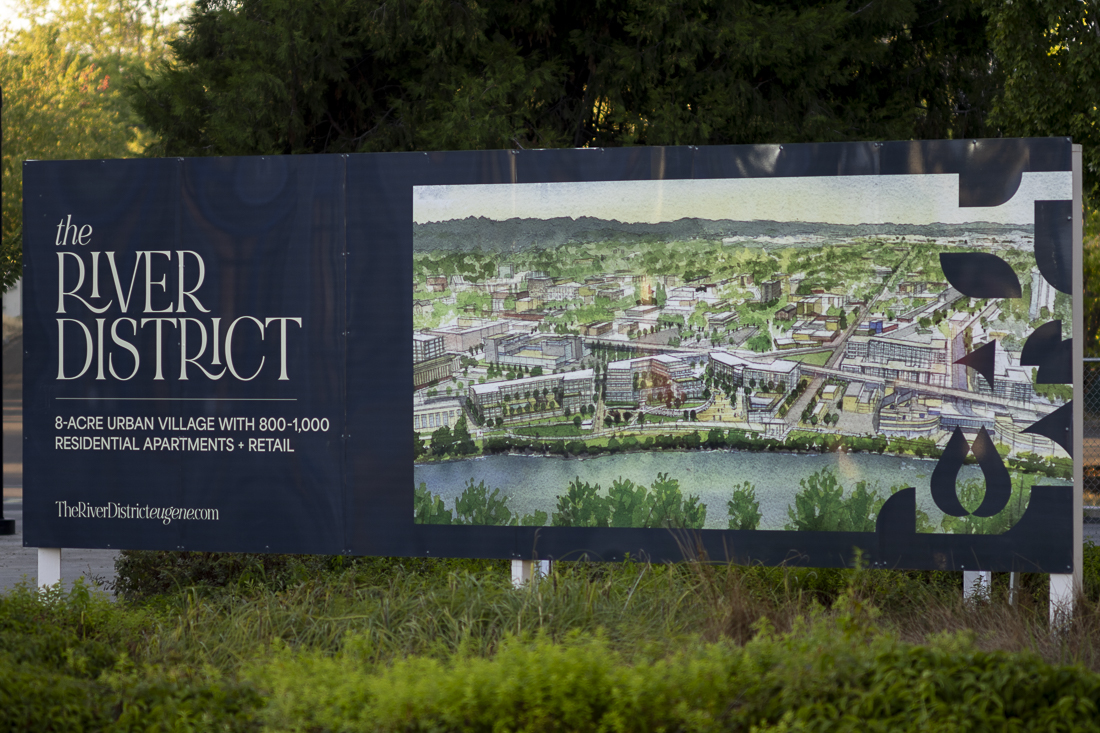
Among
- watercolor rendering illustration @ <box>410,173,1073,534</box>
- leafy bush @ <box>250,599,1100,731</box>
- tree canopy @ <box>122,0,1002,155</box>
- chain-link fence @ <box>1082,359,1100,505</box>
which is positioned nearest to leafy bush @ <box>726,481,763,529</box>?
watercolor rendering illustration @ <box>410,173,1073,534</box>

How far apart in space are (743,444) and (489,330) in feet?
5.76

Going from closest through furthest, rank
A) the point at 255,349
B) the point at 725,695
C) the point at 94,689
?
the point at 725,695
the point at 94,689
the point at 255,349

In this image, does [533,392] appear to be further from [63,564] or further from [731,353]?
[63,564]

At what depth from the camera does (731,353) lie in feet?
20.8

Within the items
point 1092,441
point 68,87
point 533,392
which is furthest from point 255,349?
point 68,87

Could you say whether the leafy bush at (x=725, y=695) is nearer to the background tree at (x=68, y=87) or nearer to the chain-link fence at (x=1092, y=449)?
the chain-link fence at (x=1092, y=449)

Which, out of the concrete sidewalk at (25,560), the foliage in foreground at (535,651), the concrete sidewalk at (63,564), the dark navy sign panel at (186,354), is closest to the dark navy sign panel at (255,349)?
the dark navy sign panel at (186,354)

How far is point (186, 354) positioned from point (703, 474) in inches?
137

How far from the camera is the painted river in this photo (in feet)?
20.4

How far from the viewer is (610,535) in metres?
6.43

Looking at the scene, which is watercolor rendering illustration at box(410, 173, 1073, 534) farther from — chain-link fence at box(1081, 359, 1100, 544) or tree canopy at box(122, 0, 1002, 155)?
chain-link fence at box(1081, 359, 1100, 544)

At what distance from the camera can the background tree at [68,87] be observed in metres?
26.8

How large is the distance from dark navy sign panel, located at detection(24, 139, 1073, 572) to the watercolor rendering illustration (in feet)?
0.46

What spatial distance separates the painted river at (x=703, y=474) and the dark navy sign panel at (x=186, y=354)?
91 centimetres
